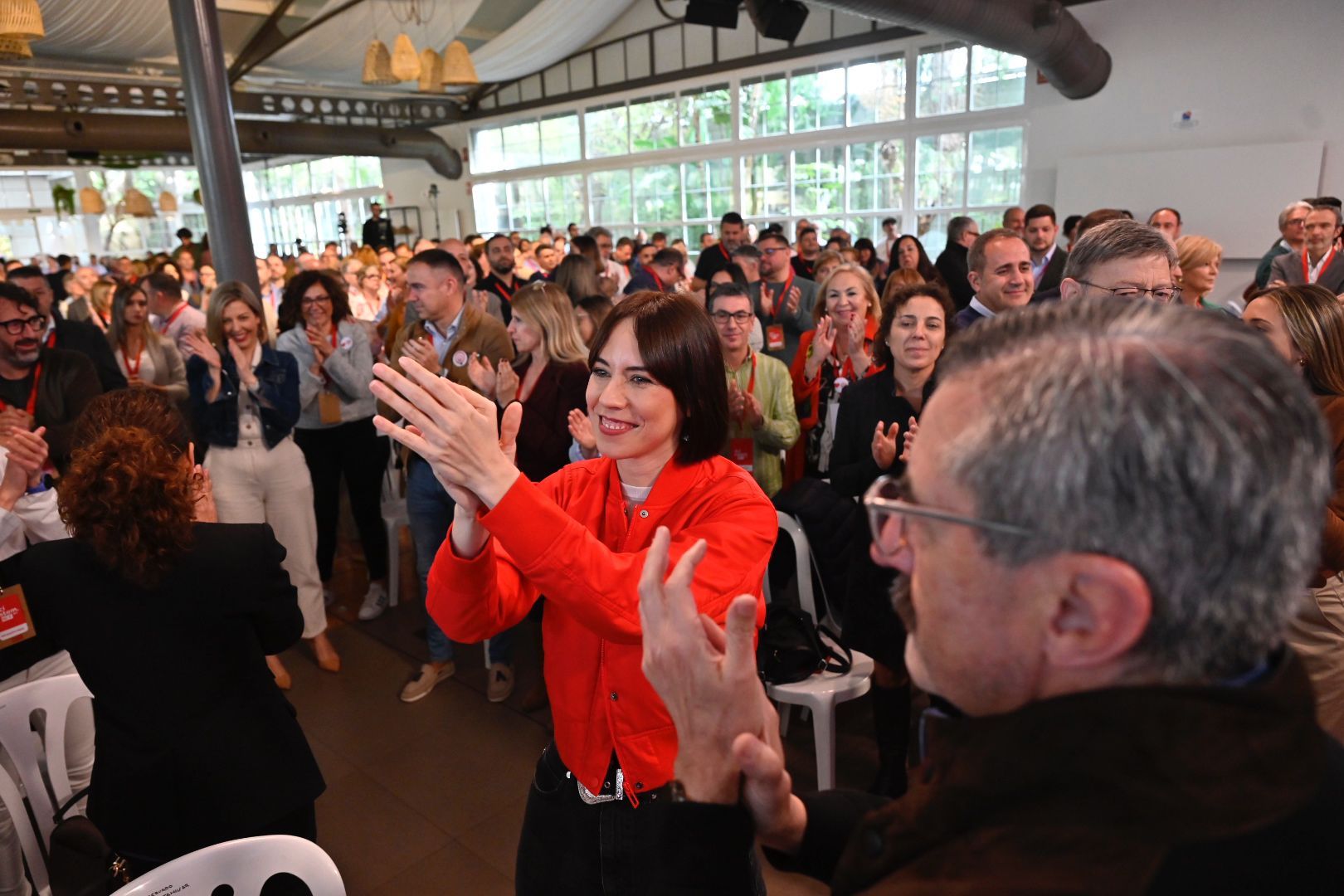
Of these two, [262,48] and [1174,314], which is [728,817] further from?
[262,48]

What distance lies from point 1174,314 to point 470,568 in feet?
3.51

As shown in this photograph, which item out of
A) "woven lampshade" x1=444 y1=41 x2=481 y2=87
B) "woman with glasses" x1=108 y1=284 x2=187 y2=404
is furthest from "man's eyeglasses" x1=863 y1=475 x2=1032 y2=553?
"woven lampshade" x1=444 y1=41 x2=481 y2=87

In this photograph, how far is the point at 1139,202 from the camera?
919 centimetres

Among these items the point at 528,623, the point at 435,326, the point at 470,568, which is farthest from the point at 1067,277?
the point at 528,623

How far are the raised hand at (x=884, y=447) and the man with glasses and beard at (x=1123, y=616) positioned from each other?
180 cm

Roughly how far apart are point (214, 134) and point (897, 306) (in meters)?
4.74

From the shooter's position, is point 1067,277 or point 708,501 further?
point 1067,277

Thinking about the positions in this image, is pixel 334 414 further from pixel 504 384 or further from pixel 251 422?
pixel 504 384

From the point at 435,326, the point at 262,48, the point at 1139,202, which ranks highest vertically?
the point at 262,48

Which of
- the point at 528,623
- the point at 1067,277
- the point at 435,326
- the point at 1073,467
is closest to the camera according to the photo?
the point at 1073,467

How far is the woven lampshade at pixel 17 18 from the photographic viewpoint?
5.78 metres

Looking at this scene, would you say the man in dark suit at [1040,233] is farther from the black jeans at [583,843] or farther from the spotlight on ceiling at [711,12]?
the black jeans at [583,843]

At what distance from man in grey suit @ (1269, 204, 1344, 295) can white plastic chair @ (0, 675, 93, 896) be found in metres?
6.27

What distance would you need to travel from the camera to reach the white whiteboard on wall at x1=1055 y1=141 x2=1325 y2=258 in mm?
8242
